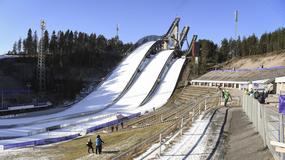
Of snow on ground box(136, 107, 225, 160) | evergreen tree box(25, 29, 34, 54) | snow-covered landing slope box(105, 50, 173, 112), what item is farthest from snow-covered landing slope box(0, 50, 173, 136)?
evergreen tree box(25, 29, 34, 54)

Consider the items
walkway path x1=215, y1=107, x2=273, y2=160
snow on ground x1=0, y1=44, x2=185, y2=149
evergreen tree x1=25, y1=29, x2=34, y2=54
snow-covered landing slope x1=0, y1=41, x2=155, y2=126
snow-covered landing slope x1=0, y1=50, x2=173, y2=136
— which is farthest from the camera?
evergreen tree x1=25, y1=29, x2=34, y2=54

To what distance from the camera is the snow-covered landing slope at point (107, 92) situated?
37375 millimetres

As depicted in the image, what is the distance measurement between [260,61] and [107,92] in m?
25.1

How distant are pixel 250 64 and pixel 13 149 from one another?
4376 centimetres

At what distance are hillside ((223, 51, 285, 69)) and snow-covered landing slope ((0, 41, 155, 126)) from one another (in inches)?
639

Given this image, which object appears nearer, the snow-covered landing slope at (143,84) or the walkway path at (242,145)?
the walkway path at (242,145)

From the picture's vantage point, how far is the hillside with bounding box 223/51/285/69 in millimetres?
53416

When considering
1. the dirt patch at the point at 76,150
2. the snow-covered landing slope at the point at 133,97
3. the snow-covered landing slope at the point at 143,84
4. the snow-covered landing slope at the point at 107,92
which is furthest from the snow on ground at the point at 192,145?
the snow-covered landing slope at the point at 143,84

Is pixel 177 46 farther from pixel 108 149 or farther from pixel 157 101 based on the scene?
pixel 108 149

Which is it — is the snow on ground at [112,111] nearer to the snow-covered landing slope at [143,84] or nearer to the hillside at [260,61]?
the snow-covered landing slope at [143,84]

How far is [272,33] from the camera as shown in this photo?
266 ft

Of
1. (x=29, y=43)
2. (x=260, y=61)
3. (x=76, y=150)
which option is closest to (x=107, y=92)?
(x=260, y=61)

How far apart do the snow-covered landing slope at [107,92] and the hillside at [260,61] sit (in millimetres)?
16228

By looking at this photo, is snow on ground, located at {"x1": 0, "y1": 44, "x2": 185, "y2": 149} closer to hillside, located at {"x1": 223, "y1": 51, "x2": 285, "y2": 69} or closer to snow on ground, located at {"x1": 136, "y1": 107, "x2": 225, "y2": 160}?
hillside, located at {"x1": 223, "y1": 51, "x2": 285, "y2": 69}
